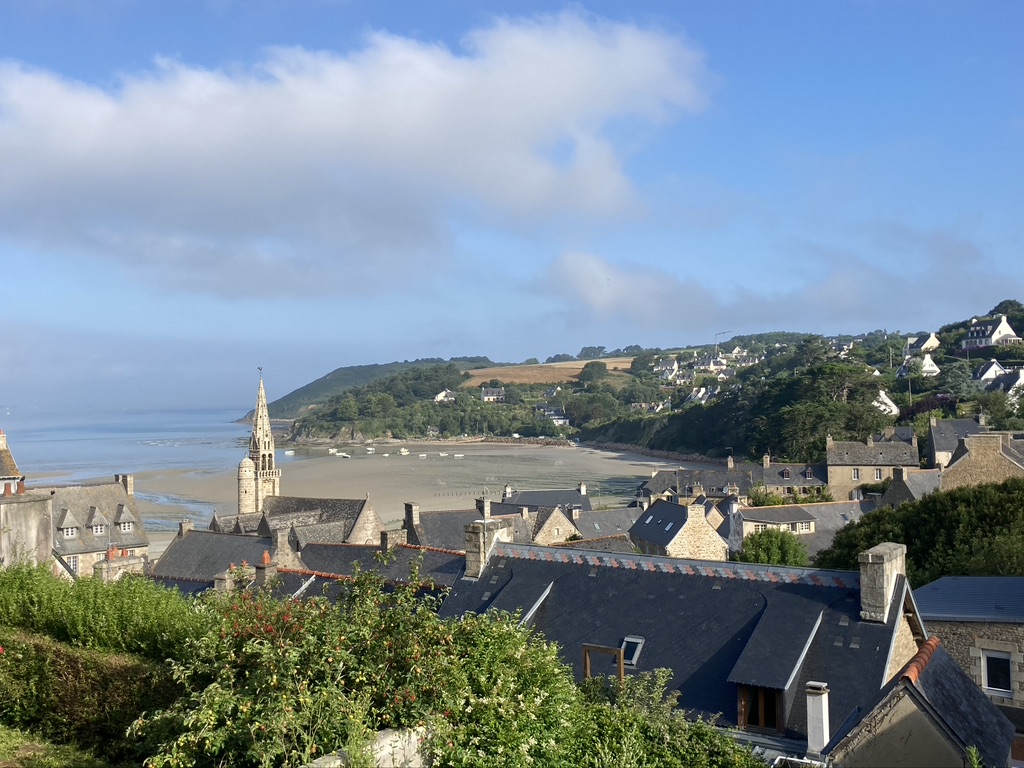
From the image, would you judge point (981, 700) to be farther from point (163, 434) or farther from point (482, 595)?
point (163, 434)

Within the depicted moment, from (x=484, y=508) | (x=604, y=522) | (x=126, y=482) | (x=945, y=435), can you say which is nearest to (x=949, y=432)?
(x=945, y=435)

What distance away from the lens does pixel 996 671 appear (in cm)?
1602

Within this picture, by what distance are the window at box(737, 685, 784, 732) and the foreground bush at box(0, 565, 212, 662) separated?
22.5 ft

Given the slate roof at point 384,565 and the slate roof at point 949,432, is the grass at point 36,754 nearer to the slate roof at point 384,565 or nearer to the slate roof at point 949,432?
the slate roof at point 384,565

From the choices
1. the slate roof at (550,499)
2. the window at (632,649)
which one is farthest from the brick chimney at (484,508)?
the window at (632,649)

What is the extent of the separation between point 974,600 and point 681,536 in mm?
17392

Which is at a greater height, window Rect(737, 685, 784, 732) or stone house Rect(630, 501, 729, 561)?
window Rect(737, 685, 784, 732)

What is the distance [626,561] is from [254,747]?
905cm

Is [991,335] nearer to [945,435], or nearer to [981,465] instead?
[945,435]

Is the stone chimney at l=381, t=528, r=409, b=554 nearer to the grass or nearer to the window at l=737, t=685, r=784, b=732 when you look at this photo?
the window at l=737, t=685, r=784, b=732

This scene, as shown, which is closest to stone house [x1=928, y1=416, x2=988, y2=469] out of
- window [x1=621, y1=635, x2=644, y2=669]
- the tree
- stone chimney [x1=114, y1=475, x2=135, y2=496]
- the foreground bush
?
the tree

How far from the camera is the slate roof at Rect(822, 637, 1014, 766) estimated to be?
964cm

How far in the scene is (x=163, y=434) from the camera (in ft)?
626

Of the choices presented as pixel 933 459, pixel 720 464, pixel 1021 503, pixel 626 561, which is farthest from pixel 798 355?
pixel 626 561
